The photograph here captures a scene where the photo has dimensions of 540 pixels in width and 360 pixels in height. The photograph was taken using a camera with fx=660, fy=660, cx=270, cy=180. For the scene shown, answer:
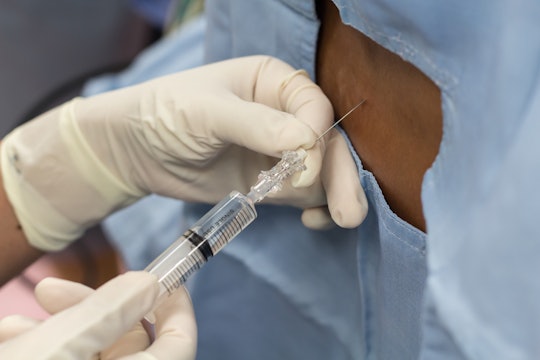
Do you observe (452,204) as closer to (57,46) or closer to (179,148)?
(179,148)

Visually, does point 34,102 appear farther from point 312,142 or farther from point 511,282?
point 511,282

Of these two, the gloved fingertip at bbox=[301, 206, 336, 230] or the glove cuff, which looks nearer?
the gloved fingertip at bbox=[301, 206, 336, 230]

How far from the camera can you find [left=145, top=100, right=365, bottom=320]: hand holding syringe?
0.72m

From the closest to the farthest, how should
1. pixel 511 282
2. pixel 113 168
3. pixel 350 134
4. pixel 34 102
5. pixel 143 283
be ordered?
1. pixel 511 282
2. pixel 143 283
3. pixel 350 134
4. pixel 113 168
5. pixel 34 102

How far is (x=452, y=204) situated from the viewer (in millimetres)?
563

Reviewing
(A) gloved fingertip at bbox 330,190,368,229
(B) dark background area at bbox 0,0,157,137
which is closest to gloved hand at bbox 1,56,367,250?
(A) gloved fingertip at bbox 330,190,368,229

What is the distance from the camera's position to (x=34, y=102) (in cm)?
189

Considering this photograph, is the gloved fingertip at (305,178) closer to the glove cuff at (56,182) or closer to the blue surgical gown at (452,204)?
the blue surgical gown at (452,204)

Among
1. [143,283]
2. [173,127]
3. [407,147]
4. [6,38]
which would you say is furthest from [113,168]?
[6,38]

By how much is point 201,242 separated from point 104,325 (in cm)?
15

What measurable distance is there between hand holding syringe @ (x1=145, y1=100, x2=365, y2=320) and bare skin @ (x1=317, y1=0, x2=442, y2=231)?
0.09 feet

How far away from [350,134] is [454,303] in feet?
0.96

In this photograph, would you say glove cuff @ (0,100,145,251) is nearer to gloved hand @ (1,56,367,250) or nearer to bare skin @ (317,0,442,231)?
gloved hand @ (1,56,367,250)

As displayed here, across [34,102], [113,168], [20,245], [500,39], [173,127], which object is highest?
[500,39]
